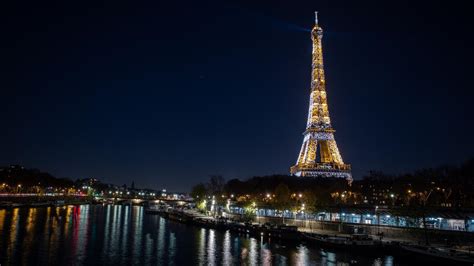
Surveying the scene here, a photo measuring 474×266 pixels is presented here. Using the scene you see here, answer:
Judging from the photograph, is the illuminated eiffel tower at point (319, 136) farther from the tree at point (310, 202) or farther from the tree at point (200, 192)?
the tree at point (200, 192)

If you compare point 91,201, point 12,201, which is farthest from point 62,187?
point 12,201

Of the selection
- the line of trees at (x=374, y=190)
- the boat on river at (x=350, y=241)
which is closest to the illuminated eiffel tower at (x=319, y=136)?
the line of trees at (x=374, y=190)

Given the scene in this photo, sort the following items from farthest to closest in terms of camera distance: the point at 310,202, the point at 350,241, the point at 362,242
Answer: the point at 310,202, the point at 350,241, the point at 362,242

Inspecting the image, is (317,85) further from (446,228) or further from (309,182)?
(446,228)

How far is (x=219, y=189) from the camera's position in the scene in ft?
424

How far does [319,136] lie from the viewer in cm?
9725

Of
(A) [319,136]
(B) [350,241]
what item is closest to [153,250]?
(B) [350,241]

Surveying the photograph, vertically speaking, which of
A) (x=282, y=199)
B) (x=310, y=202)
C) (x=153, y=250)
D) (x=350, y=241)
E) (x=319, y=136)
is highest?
(x=319, y=136)

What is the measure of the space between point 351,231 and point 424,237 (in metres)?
10.3

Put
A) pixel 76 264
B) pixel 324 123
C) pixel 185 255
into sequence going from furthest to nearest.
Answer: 1. pixel 324 123
2. pixel 185 255
3. pixel 76 264

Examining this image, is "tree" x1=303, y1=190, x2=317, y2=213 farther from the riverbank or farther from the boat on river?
the boat on river

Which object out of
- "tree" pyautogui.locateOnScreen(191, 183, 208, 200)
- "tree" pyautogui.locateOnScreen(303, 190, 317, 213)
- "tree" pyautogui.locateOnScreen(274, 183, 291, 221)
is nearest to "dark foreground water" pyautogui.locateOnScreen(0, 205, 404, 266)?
"tree" pyautogui.locateOnScreen(303, 190, 317, 213)

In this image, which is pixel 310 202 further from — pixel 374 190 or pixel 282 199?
pixel 374 190

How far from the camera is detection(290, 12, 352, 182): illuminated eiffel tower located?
9594 cm
